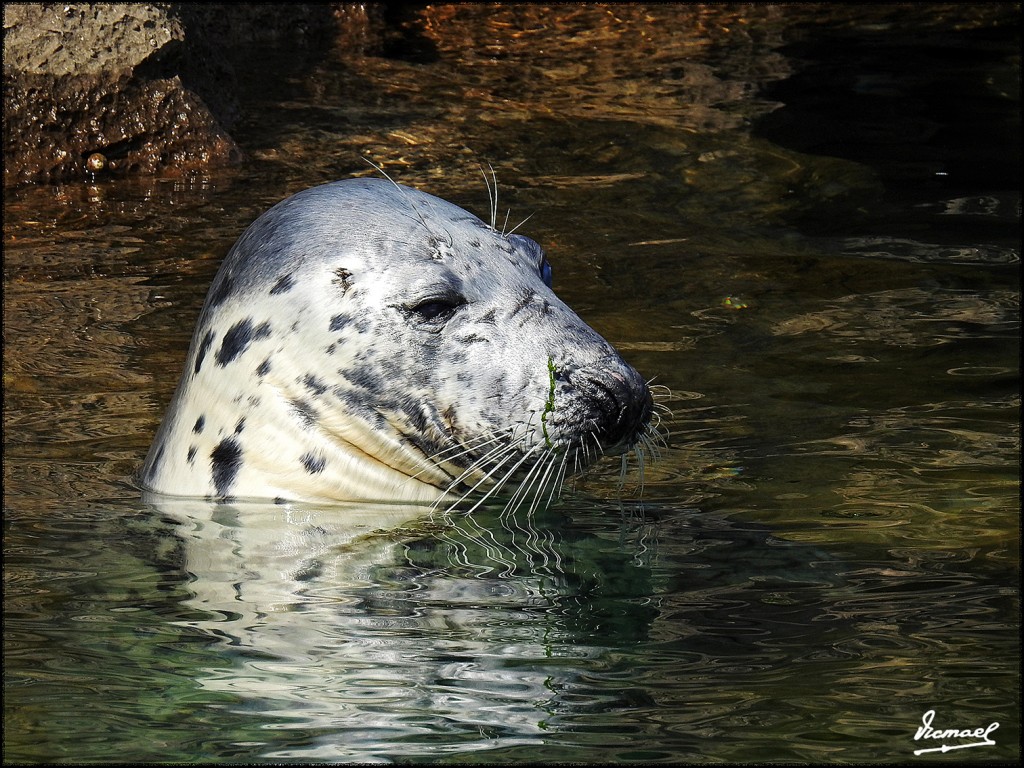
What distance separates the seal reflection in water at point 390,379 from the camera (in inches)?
165

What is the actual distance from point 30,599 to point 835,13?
10923 millimetres

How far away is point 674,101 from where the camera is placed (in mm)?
10180

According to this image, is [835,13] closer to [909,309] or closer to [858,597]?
[909,309]

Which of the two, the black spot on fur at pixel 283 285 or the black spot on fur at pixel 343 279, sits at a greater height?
the black spot on fur at pixel 343 279

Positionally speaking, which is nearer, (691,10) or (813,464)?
(813,464)

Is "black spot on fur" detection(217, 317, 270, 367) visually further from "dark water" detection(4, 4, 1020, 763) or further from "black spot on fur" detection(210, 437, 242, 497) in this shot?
"dark water" detection(4, 4, 1020, 763)

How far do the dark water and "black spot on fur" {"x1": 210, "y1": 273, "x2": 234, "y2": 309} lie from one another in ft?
2.10

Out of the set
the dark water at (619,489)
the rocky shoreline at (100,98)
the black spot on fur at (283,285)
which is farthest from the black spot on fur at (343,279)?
the rocky shoreline at (100,98)

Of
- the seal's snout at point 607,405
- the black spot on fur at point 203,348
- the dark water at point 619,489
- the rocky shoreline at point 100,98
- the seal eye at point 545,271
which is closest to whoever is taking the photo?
the dark water at point 619,489

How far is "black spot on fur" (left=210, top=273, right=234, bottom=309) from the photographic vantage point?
4531mm

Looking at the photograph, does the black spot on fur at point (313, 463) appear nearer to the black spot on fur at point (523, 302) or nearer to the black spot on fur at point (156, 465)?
the black spot on fur at point (156, 465)

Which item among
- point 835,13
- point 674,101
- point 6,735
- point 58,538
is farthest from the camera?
point 835,13

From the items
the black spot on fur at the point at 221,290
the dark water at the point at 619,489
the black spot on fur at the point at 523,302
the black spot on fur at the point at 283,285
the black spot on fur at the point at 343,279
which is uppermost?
the black spot on fur at the point at 343,279

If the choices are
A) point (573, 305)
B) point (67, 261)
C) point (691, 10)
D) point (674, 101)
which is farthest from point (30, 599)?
point (691, 10)
